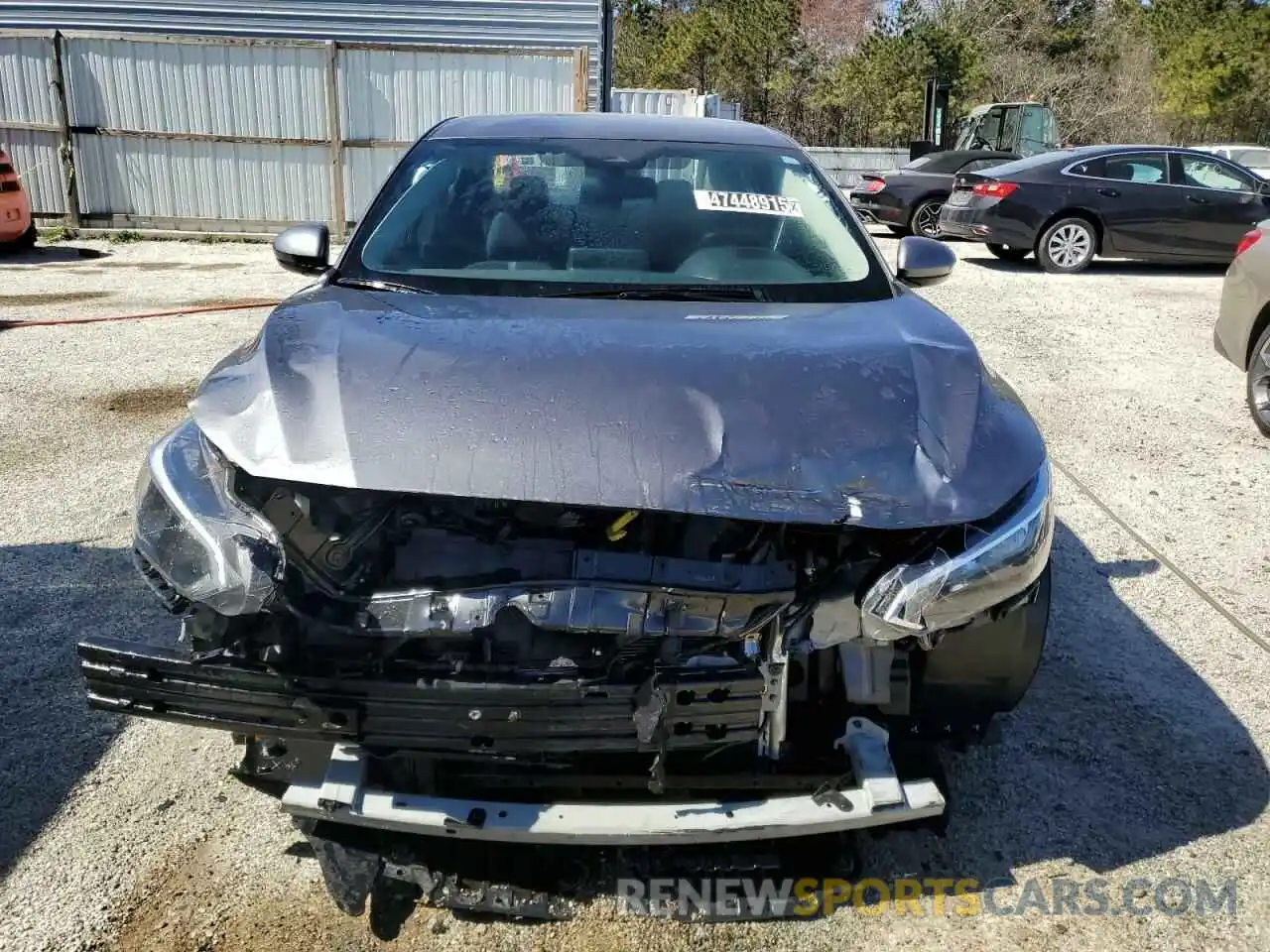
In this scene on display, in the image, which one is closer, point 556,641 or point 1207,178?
point 556,641

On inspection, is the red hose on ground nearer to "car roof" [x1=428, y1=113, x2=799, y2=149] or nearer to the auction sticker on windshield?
"car roof" [x1=428, y1=113, x2=799, y2=149]

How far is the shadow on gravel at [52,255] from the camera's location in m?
12.1

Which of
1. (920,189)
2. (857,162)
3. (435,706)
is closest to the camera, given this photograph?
(435,706)

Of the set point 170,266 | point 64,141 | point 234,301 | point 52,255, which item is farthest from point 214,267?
point 64,141

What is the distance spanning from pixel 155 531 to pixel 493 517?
71 centimetres

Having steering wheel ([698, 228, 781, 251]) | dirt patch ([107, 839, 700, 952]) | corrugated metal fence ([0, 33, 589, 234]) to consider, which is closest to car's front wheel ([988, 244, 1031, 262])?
corrugated metal fence ([0, 33, 589, 234])

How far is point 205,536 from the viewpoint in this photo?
2.09 metres

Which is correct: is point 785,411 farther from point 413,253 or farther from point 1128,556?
point 1128,556

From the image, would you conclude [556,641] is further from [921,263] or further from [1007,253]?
[1007,253]

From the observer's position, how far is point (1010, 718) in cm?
324

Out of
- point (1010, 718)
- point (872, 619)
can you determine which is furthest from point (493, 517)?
point (1010, 718)

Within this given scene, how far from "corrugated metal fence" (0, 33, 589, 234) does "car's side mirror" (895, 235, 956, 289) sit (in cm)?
1117

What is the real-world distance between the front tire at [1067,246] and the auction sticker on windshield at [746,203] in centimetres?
974

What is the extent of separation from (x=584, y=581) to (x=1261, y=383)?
549cm
